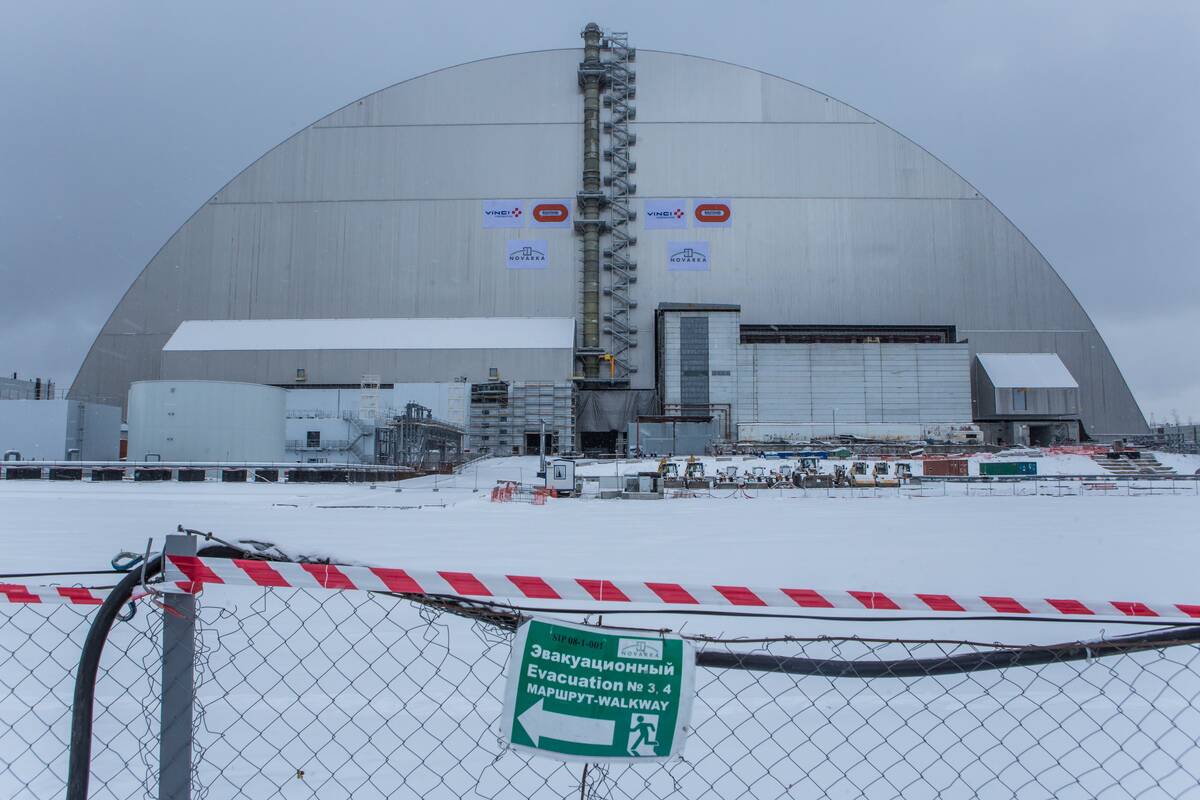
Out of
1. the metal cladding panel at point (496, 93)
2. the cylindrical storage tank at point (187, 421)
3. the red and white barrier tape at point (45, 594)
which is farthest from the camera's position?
the metal cladding panel at point (496, 93)

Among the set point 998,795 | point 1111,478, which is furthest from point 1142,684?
point 1111,478

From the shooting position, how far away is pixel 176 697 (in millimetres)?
2184

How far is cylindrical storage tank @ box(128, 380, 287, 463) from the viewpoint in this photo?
33031 mm

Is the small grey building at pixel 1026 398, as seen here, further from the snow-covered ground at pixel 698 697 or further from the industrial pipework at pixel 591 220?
the snow-covered ground at pixel 698 697

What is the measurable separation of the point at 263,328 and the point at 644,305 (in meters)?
22.7

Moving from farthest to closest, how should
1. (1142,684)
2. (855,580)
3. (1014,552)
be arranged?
(1014,552), (855,580), (1142,684)

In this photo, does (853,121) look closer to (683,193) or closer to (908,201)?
(908,201)

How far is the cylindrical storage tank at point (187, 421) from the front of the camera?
33.0 meters

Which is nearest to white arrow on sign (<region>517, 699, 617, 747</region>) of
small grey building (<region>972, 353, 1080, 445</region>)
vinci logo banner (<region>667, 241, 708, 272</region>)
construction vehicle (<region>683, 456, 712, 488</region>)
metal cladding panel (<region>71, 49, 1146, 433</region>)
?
construction vehicle (<region>683, 456, 712, 488</region>)

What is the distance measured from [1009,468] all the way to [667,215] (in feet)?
82.5

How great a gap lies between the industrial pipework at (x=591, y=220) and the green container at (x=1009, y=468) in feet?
73.3

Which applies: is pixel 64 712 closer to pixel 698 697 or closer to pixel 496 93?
pixel 698 697

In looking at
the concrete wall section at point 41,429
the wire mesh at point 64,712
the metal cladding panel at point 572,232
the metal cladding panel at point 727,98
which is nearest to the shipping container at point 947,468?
the metal cladding panel at point 572,232

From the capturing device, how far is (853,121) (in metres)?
47.3
